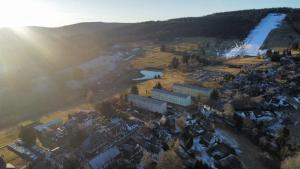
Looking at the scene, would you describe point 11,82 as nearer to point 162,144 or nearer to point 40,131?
point 40,131

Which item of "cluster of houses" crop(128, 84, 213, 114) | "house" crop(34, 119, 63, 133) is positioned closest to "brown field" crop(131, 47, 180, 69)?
"cluster of houses" crop(128, 84, 213, 114)

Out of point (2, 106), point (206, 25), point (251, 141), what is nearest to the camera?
point (251, 141)

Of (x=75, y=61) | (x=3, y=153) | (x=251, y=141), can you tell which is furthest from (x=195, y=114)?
(x=75, y=61)

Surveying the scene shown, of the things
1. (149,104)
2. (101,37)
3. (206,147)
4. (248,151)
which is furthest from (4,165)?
(101,37)

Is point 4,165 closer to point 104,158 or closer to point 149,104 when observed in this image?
point 104,158

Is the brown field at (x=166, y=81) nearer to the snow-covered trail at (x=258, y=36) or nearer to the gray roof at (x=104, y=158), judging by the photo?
the gray roof at (x=104, y=158)

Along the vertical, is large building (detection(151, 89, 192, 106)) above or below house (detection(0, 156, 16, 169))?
above

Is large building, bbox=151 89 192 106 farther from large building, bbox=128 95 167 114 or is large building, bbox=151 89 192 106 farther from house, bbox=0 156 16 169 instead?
house, bbox=0 156 16 169
